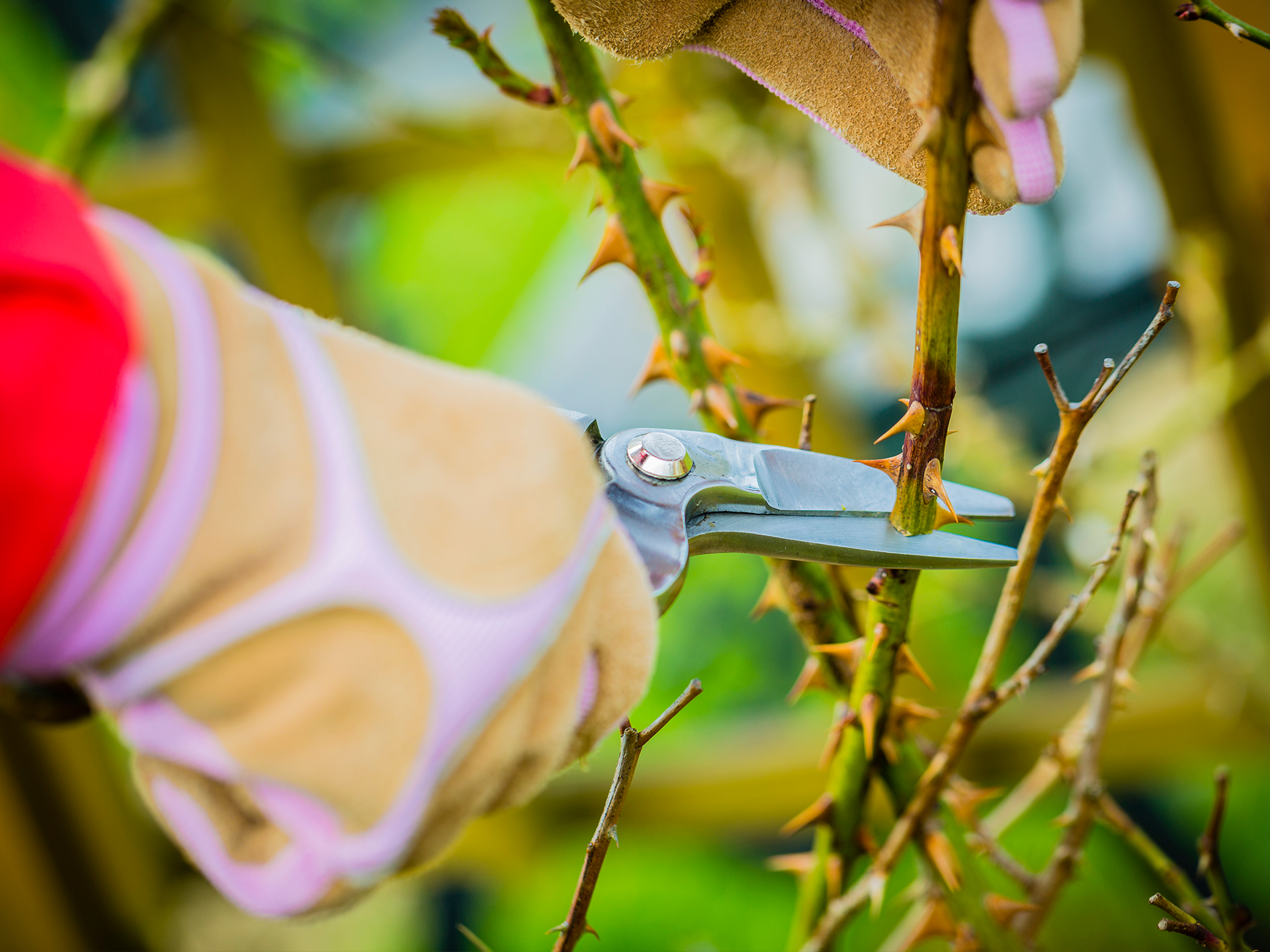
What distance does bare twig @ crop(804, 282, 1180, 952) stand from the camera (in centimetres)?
26

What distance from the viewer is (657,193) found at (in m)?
0.33

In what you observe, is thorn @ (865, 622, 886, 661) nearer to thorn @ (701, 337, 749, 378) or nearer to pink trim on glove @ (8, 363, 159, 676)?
thorn @ (701, 337, 749, 378)

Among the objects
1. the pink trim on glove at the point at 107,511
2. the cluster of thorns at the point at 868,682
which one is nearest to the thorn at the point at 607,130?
the cluster of thorns at the point at 868,682

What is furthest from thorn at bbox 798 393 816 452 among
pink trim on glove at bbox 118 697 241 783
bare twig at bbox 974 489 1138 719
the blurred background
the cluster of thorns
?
the blurred background

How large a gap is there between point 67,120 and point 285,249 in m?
0.26

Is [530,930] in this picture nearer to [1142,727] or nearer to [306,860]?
[1142,727]

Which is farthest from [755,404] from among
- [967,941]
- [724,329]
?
[724,329]

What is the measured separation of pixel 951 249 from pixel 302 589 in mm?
169

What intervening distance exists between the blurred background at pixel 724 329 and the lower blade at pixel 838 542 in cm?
42

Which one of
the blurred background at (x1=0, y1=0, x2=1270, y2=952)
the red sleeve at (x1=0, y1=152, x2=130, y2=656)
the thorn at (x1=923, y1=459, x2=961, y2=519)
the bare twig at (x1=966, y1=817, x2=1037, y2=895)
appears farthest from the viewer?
the blurred background at (x1=0, y1=0, x2=1270, y2=952)

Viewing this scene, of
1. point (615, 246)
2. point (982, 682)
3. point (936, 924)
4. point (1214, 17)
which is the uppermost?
point (1214, 17)

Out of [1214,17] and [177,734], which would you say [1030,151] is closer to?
[1214,17]

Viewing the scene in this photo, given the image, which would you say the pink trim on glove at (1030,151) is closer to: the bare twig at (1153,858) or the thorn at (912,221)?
the thorn at (912,221)

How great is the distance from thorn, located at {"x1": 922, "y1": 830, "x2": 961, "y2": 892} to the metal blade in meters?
0.13
